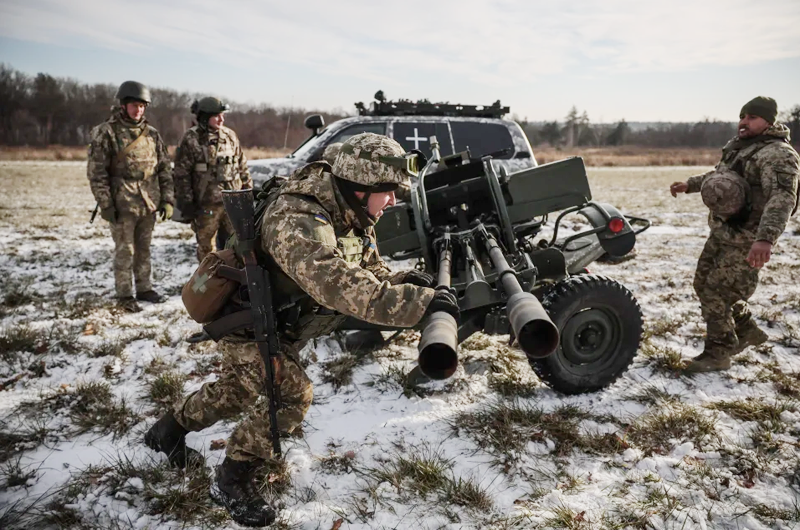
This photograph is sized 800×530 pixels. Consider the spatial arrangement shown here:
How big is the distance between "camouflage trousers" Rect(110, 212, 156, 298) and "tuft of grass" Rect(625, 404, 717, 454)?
4.93 m

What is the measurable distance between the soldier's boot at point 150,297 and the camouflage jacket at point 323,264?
3.75 meters

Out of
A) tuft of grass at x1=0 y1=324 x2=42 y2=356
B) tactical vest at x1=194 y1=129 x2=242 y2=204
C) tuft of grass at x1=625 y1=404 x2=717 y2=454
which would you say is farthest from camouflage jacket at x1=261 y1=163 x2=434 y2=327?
tactical vest at x1=194 y1=129 x2=242 y2=204

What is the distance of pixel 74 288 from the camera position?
5711mm

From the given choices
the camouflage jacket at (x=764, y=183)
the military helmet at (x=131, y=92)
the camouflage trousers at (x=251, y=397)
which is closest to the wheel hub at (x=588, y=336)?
the camouflage jacket at (x=764, y=183)

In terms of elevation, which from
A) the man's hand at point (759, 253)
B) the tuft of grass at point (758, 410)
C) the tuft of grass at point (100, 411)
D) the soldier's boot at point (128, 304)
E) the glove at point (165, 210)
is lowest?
the tuft of grass at point (100, 411)

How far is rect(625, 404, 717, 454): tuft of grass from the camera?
291cm

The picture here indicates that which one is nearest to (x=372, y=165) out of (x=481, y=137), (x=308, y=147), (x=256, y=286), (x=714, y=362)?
(x=256, y=286)

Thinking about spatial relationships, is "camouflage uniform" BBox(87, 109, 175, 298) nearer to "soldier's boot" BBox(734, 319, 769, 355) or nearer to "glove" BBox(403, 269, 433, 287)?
"glove" BBox(403, 269, 433, 287)

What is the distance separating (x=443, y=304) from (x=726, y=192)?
278cm

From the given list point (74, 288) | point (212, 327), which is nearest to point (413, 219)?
point (212, 327)

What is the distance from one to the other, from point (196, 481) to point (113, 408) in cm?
108

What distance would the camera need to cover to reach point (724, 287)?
374cm

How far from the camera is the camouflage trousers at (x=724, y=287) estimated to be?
365 centimetres

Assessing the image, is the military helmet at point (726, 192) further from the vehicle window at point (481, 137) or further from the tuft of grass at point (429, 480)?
the vehicle window at point (481, 137)
